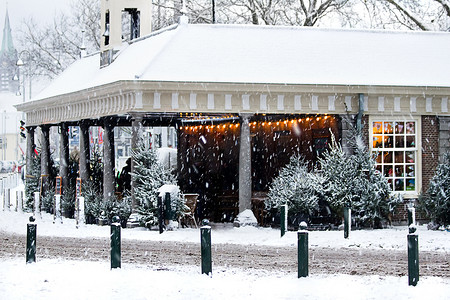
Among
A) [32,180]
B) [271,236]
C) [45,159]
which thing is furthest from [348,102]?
[32,180]

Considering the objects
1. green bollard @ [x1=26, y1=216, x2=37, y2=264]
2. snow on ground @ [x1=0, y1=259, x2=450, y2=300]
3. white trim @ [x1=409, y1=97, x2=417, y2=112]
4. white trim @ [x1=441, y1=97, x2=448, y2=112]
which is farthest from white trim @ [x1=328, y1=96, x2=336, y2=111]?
green bollard @ [x1=26, y1=216, x2=37, y2=264]

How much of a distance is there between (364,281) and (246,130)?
31.8ft

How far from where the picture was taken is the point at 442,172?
19.6 metres

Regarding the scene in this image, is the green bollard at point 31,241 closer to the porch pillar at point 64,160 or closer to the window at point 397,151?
the window at point 397,151

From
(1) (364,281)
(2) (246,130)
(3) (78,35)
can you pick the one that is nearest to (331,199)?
(2) (246,130)

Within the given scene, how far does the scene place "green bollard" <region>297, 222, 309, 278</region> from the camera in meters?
11.2

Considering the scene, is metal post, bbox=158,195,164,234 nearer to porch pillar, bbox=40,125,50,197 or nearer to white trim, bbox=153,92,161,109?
white trim, bbox=153,92,161,109

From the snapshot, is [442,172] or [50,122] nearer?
[442,172]

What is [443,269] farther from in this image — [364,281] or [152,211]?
[152,211]

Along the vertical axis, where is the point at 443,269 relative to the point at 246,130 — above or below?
below

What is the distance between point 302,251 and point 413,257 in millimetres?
1644

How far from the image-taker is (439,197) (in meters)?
19.2

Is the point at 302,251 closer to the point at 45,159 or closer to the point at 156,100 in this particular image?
the point at 156,100

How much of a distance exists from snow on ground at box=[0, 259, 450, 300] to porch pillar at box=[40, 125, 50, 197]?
1567cm
